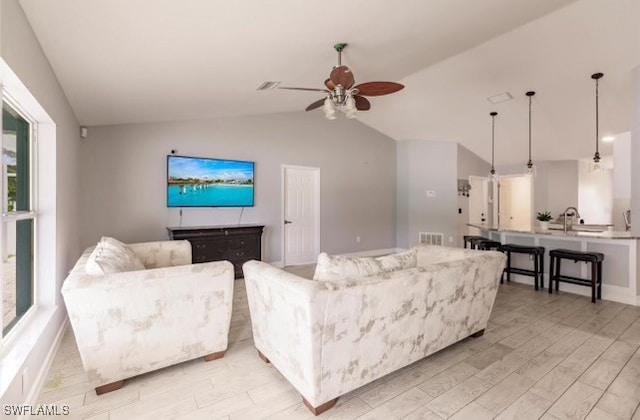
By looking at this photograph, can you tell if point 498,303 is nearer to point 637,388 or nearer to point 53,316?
point 637,388

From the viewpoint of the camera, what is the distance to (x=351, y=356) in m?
1.75

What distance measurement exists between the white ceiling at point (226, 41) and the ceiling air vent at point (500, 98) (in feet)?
2.72

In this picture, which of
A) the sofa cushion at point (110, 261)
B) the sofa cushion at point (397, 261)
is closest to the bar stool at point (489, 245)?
the sofa cushion at point (397, 261)

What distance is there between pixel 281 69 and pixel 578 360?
11.8ft

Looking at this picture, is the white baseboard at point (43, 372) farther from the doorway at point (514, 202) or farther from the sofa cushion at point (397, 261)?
the doorway at point (514, 202)

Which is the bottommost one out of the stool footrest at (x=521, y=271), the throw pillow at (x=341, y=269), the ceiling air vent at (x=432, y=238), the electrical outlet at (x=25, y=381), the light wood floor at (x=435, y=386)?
the light wood floor at (x=435, y=386)

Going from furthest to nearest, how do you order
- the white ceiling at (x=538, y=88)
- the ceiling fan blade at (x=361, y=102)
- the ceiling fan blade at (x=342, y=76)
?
the white ceiling at (x=538, y=88) < the ceiling fan blade at (x=361, y=102) < the ceiling fan blade at (x=342, y=76)

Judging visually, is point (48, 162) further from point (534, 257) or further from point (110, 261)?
point (534, 257)

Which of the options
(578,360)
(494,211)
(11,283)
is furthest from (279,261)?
(494,211)

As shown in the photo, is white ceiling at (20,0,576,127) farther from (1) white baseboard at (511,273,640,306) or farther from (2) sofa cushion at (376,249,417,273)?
(1) white baseboard at (511,273,640,306)

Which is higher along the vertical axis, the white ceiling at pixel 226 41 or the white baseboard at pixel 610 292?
the white ceiling at pixel 226 41

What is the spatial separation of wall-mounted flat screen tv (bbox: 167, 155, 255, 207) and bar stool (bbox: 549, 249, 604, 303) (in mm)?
4550

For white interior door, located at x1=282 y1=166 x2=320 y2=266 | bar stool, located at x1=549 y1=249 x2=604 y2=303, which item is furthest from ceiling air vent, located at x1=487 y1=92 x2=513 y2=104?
white interior door, located at x1=282 y1=166 x2=320 y2=266

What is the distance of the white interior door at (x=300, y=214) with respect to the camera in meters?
5.66
